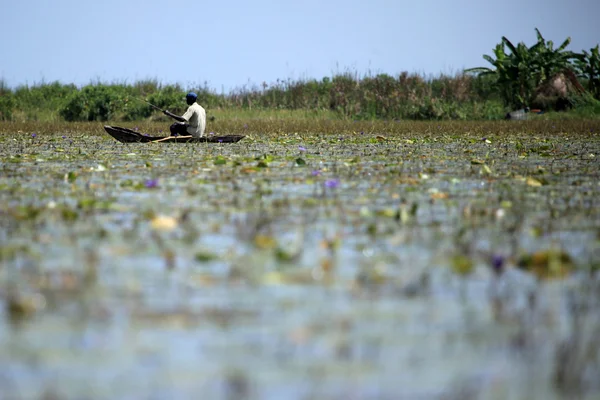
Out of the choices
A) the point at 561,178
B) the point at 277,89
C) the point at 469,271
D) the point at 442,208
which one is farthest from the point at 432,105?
the point at 469,271

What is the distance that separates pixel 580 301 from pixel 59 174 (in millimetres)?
5378

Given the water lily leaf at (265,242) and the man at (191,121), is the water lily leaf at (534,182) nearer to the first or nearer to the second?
the water lily leaf at (265,242)

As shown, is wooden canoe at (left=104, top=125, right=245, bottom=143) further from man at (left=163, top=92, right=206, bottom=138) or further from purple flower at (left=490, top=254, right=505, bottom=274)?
purple flower at (left=490, top=254, right=505, bottom=274)

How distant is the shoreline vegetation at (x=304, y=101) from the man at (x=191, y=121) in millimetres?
10619

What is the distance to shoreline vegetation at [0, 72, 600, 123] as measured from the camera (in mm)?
24766

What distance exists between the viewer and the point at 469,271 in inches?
126

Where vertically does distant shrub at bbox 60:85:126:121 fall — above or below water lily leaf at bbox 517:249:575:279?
above

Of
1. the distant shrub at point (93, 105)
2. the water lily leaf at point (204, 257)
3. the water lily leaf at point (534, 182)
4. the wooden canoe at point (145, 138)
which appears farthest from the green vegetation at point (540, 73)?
the water lily leaf at point (204, 257)

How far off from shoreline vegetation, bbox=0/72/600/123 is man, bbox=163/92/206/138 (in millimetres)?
10619

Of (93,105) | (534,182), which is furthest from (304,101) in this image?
(534,182)

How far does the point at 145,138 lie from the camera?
41.9ft

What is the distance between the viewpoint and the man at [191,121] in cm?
1295

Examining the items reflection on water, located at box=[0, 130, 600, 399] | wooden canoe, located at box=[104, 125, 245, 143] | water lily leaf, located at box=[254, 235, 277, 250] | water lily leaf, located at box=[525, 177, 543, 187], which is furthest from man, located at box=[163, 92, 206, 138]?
water lily leaf, located at box=[254, 235, 277, 250]

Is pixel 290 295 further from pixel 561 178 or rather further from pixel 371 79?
pixel 371 79
